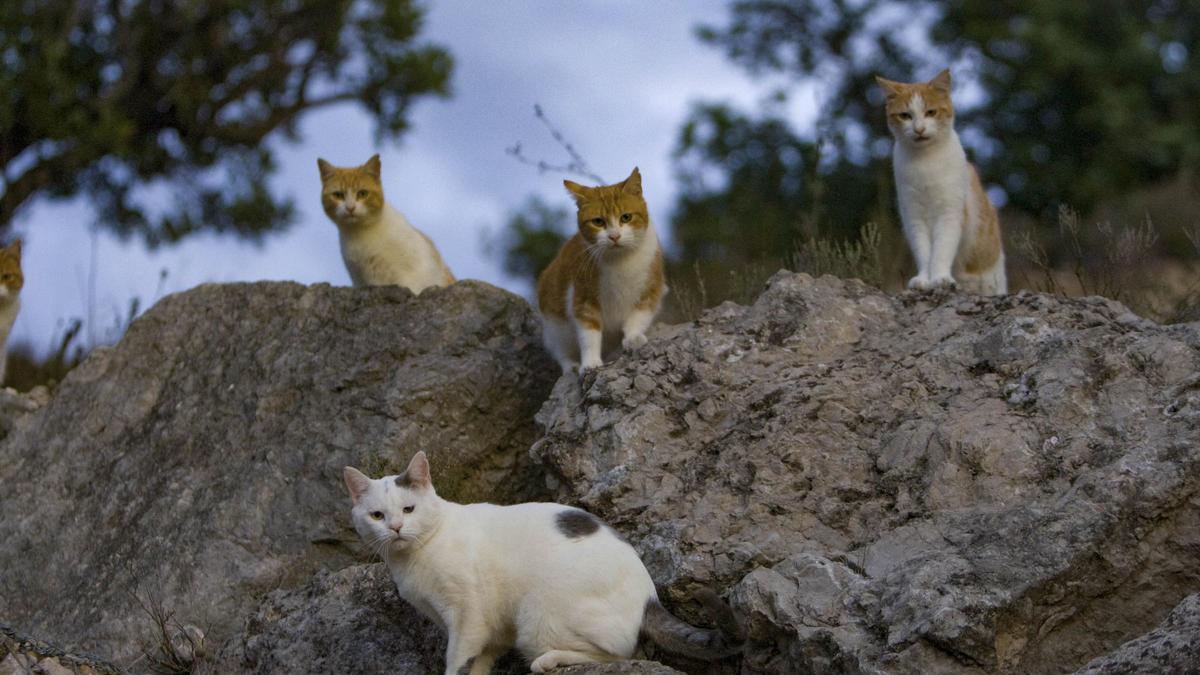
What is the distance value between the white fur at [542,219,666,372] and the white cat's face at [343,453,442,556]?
5.36ft

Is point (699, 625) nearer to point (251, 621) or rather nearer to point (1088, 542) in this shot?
point (1088, 542)

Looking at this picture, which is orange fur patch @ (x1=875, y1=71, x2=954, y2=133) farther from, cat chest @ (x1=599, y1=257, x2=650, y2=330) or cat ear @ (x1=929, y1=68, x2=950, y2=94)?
cat chest @ (x1=599, y1=257, x2=650, y2=330)

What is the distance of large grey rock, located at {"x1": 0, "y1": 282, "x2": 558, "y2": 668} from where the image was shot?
6.77 meters

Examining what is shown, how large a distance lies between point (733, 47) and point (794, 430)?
16.3 m

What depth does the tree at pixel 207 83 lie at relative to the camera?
1495 cm

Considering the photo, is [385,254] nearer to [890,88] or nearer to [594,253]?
[594,253]

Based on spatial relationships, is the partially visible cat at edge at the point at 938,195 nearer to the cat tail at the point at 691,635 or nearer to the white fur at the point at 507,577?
the cat tail at the point at 691,635

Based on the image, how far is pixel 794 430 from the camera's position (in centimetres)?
589

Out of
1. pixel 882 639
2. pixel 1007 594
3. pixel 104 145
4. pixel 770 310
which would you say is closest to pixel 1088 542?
pixel 1007 594

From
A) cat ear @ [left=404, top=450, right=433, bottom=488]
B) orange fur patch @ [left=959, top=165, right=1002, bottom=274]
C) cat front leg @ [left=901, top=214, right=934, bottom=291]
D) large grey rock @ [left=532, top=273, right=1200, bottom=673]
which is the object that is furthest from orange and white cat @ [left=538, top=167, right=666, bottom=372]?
orange fur patch @ [left=959, top=165, right=1002, bottom=274]

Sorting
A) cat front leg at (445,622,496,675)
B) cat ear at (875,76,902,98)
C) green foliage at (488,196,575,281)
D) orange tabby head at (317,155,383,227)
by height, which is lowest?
green foliage at (488,196,575,281)

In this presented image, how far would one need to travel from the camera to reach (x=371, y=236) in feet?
29.0

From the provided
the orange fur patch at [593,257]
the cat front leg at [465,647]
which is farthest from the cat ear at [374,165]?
the cat front leg at [465,647]

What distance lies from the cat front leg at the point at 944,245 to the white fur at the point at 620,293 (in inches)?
60.4
